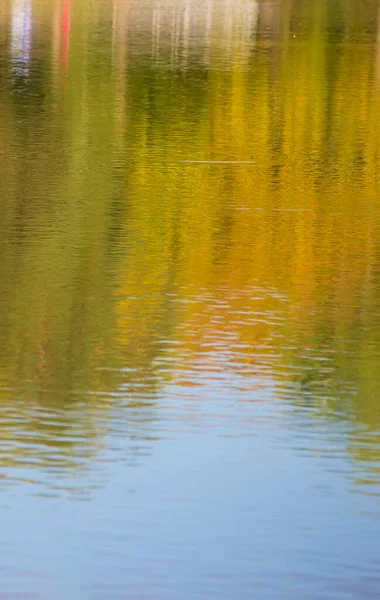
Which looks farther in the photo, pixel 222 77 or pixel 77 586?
pixel 222 77

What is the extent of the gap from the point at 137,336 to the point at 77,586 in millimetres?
3747

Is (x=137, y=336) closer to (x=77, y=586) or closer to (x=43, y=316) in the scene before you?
(x=43, y=316)

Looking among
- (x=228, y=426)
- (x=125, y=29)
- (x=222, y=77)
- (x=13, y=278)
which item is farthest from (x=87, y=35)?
(x=228, y=426)

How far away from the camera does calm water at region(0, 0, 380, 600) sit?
5.77 metres

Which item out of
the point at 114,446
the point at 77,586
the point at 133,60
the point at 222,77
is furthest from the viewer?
the point at 133,60

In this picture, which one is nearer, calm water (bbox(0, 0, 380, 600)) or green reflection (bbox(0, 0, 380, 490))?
calm water (bbox(0, 0, 380, 600))

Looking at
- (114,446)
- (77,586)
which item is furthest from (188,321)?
(77,586)

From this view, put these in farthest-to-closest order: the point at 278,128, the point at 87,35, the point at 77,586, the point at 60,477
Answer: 1. the point at 87,35
2. the point at 278,128
3. the point at 60,477
4. the point at 77,586

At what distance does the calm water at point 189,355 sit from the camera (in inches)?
227

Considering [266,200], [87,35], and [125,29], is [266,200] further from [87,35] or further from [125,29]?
[125,29]

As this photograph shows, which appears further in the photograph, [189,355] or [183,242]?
[183,242]

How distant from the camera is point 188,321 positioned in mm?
9445

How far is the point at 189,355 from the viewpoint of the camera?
8664 mm

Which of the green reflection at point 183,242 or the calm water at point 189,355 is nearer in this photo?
the calm water at point 189,355
